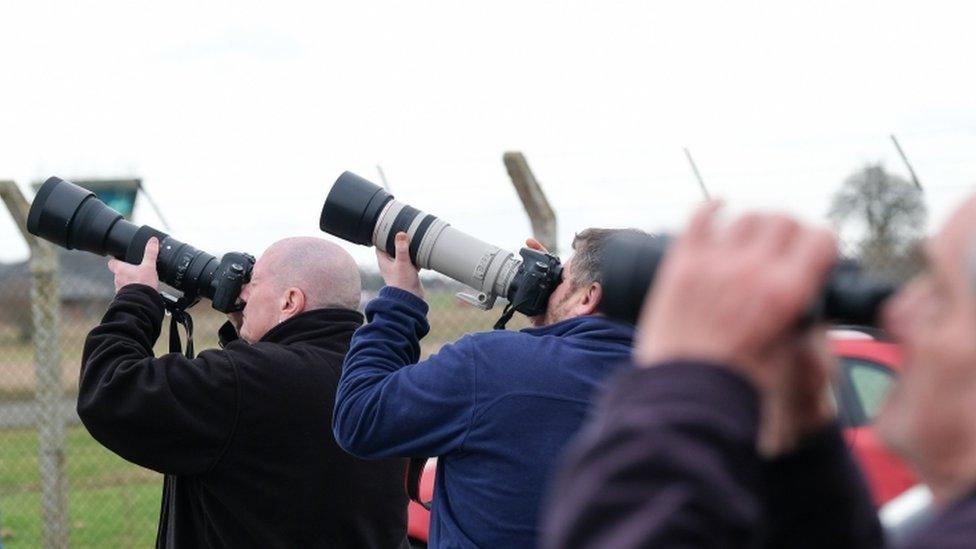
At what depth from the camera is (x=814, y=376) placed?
3.82 feet

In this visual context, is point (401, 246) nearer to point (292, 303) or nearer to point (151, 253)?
point (292, 303)

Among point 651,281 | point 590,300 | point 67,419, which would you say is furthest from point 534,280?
point 67,419

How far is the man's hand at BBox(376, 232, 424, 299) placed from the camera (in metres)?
2.99

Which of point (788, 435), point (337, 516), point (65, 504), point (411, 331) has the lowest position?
point (65, 504)

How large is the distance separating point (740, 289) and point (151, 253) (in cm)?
277

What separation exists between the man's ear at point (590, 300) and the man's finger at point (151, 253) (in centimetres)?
130

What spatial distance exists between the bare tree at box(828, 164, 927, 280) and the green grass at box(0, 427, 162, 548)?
413cm

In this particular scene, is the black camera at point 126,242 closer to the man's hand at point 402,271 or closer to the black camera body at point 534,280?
the man's hand at point 402,271

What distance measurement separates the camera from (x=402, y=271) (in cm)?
301

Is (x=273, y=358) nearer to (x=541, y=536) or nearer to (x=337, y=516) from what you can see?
(x=337, y=516)

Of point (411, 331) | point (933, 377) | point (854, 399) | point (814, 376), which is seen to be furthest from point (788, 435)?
point (854, 399)

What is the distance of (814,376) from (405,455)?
66.0 inches

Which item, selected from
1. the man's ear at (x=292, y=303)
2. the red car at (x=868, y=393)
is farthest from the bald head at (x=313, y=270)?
the red car at (x=868, y=393)

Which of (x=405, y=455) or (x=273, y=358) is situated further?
(x=273, y=358)
